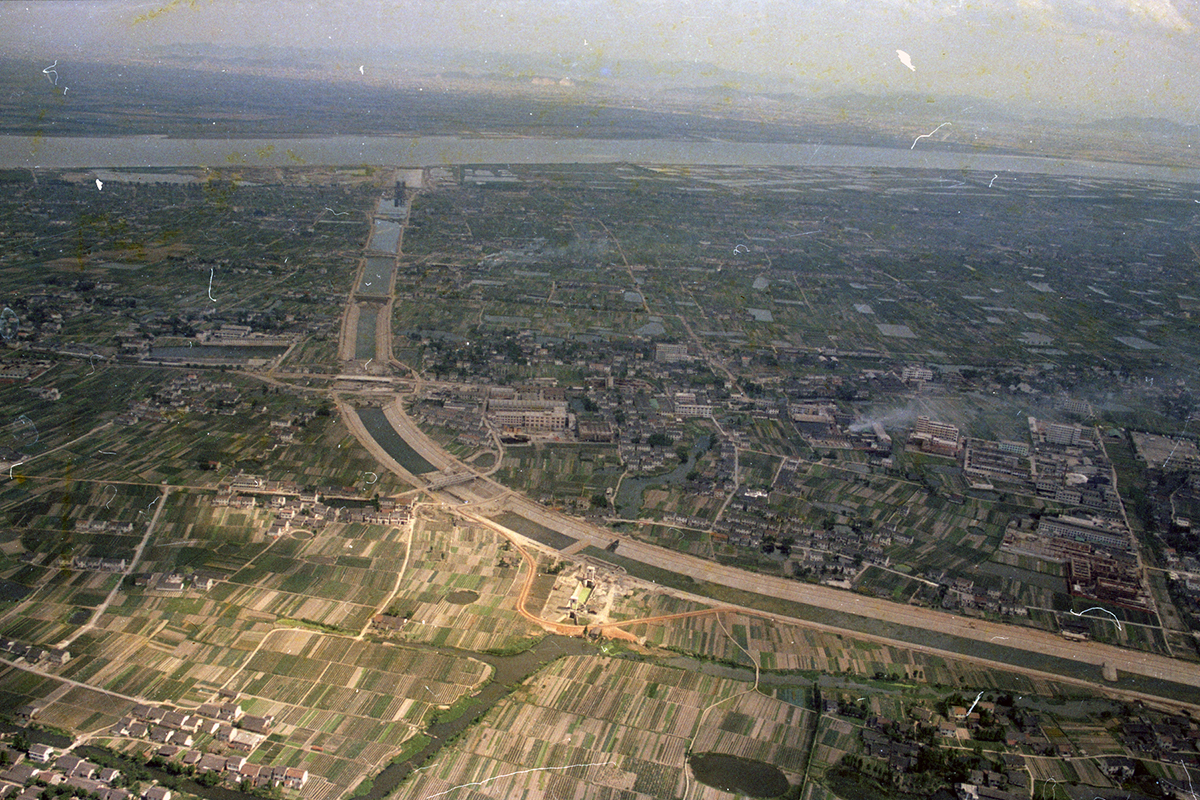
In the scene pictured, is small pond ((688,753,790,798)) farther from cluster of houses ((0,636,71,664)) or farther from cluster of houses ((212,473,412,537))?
cluster of houses ((0,636,71,664))

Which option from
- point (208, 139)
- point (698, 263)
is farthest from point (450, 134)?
point (698, 263)

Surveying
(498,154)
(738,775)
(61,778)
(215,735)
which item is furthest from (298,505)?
(498,154)

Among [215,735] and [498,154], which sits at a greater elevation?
[498,154]

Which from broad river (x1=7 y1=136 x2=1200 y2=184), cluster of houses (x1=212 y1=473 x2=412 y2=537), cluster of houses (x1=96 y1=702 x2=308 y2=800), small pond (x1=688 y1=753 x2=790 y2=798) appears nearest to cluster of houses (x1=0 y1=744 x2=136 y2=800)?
cluster of houses (x1=96 y1=702 x2=308 y2=800)

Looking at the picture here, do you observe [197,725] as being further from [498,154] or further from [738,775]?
[498,154]

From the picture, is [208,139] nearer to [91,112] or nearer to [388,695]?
[91,112]

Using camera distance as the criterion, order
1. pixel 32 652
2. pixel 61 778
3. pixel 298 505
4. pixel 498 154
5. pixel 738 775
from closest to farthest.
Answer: pixel 61 778, pixel 738 775, pixel 32 652, pixel 298 505, pixel 498 154

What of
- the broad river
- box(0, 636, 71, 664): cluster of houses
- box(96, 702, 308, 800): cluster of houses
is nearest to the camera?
box(96, 702, 308, 800): cluster of houses

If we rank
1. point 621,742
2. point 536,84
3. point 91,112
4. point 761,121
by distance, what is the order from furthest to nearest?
1. point 761,121
2. point 536,84
3. point 91,112
4. point 621,742
